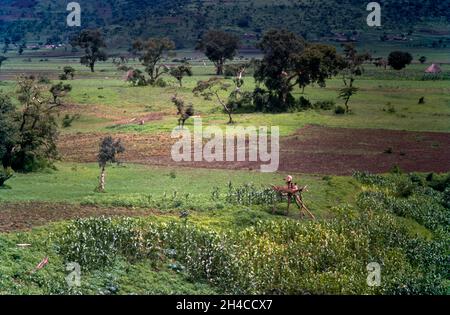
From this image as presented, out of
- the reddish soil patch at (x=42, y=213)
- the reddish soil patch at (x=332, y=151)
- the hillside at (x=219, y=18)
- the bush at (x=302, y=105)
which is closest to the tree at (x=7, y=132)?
the reddish soil patch at (x=42, y=213)

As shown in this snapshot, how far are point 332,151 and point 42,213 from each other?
708 inches

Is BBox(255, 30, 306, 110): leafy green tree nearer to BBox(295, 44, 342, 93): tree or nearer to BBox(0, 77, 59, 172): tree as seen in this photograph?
BBox(295, 44, 342, 93): tree

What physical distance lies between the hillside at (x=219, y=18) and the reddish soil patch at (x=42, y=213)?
3459 inches

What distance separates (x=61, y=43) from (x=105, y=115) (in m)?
84.0

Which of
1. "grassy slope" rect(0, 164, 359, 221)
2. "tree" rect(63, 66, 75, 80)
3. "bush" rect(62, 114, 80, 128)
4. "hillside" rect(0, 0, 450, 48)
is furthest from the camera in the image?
"hillside" rect(0, 0, 450, 48)

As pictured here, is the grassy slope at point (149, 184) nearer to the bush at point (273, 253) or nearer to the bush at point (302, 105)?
the bush at point (273, 253)

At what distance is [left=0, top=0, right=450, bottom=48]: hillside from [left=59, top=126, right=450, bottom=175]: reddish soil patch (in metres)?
69.1

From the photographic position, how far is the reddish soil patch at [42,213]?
18336 mm

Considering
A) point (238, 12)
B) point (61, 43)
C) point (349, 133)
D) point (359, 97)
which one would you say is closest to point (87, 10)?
point (61, 43)

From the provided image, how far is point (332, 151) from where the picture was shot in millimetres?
33406

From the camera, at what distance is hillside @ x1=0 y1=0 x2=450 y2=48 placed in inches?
4405

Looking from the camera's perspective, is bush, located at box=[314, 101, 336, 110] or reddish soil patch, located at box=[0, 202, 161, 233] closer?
reddish soil patch, located at box=[0, 202, 161, 233]

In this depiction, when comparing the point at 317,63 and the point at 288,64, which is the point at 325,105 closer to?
the point at 317,63

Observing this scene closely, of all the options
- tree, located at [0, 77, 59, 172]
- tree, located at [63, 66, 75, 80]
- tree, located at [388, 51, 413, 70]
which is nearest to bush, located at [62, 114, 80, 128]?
tree, located at [0, 77, 59, 172]
